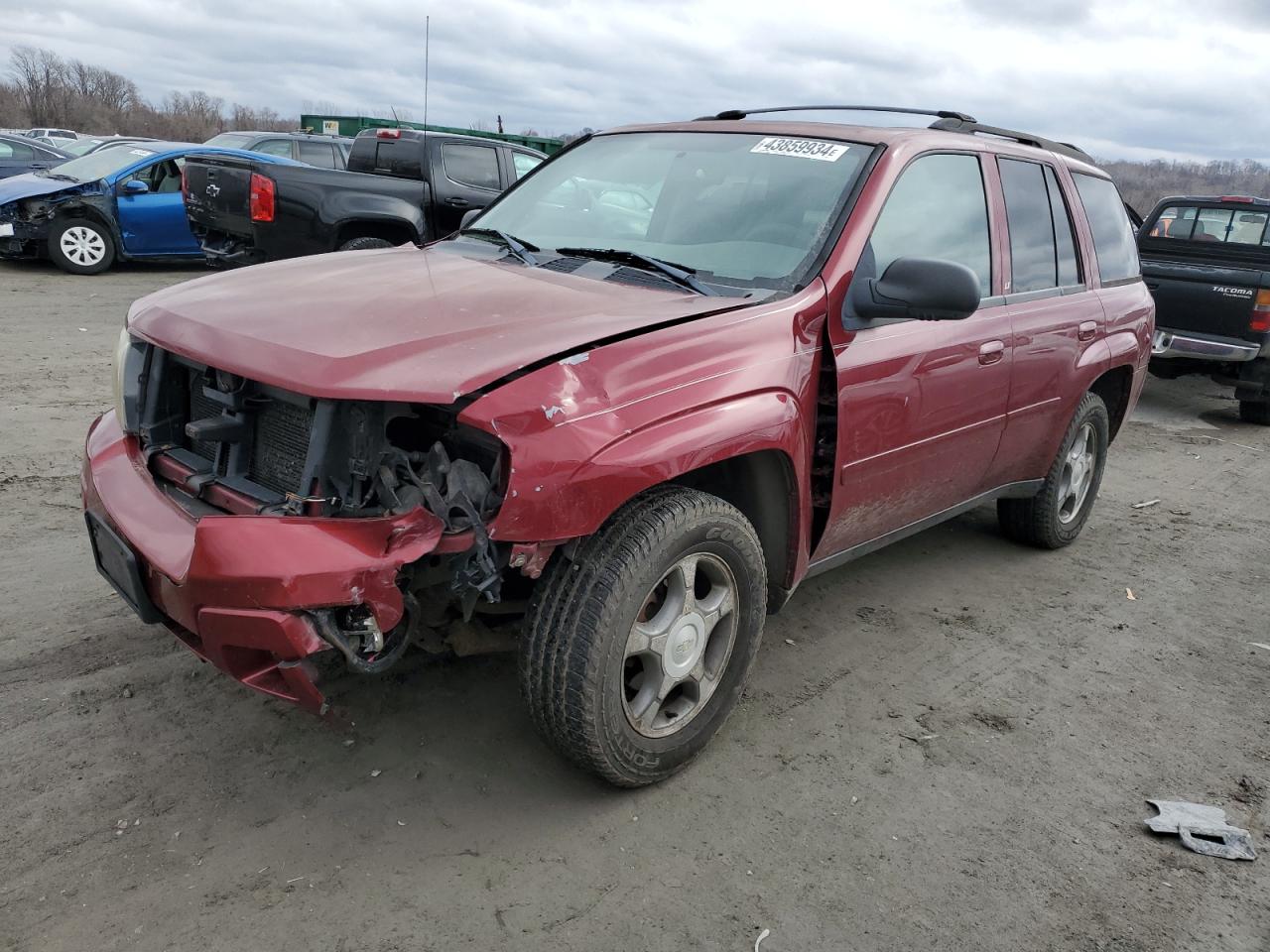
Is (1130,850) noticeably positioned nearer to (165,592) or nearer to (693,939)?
(693,939)

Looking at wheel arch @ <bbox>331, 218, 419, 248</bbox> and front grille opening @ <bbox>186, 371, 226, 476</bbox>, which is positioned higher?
wheel arch @ <bbox>331, 218, 419, 248</bbox>

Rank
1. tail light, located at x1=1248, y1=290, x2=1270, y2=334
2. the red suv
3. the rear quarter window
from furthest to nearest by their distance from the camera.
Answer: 1. tail light, located at x1=1248, y1=290, x2=1270, y2=334
2. the rear quarter window
3. the red suv

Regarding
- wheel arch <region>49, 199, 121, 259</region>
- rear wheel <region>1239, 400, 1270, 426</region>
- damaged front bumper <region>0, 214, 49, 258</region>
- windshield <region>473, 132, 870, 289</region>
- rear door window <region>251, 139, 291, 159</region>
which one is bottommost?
rear wheel <region>1239, 400, 1270, 426</region>

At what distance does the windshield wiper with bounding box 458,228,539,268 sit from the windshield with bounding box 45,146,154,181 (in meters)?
9.67

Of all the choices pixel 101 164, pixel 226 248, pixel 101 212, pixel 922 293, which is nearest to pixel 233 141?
pixel 101 164

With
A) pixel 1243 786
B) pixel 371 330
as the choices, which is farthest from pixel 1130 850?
pixel 371 330

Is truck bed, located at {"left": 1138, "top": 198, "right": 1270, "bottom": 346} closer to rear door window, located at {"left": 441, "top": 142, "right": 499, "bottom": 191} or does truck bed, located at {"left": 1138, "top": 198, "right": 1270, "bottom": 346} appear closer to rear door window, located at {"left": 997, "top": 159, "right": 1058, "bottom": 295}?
rear door window, located at {"left": 997, "top": 159, "right": 1058, "bottom": 295}

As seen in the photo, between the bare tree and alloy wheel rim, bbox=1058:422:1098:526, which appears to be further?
the bare tree

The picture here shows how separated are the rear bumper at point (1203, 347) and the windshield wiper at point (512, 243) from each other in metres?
6.63

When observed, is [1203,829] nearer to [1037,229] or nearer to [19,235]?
[1037,229]

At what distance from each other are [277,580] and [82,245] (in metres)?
11.3

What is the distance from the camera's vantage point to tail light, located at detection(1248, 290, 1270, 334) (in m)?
8.51

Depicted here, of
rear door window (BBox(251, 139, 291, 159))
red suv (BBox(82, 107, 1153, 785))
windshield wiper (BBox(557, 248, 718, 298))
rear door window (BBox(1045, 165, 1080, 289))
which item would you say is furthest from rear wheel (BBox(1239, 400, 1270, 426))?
rear door window (BBox(251, 139, 291, 159))

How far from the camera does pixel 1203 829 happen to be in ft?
9.80
